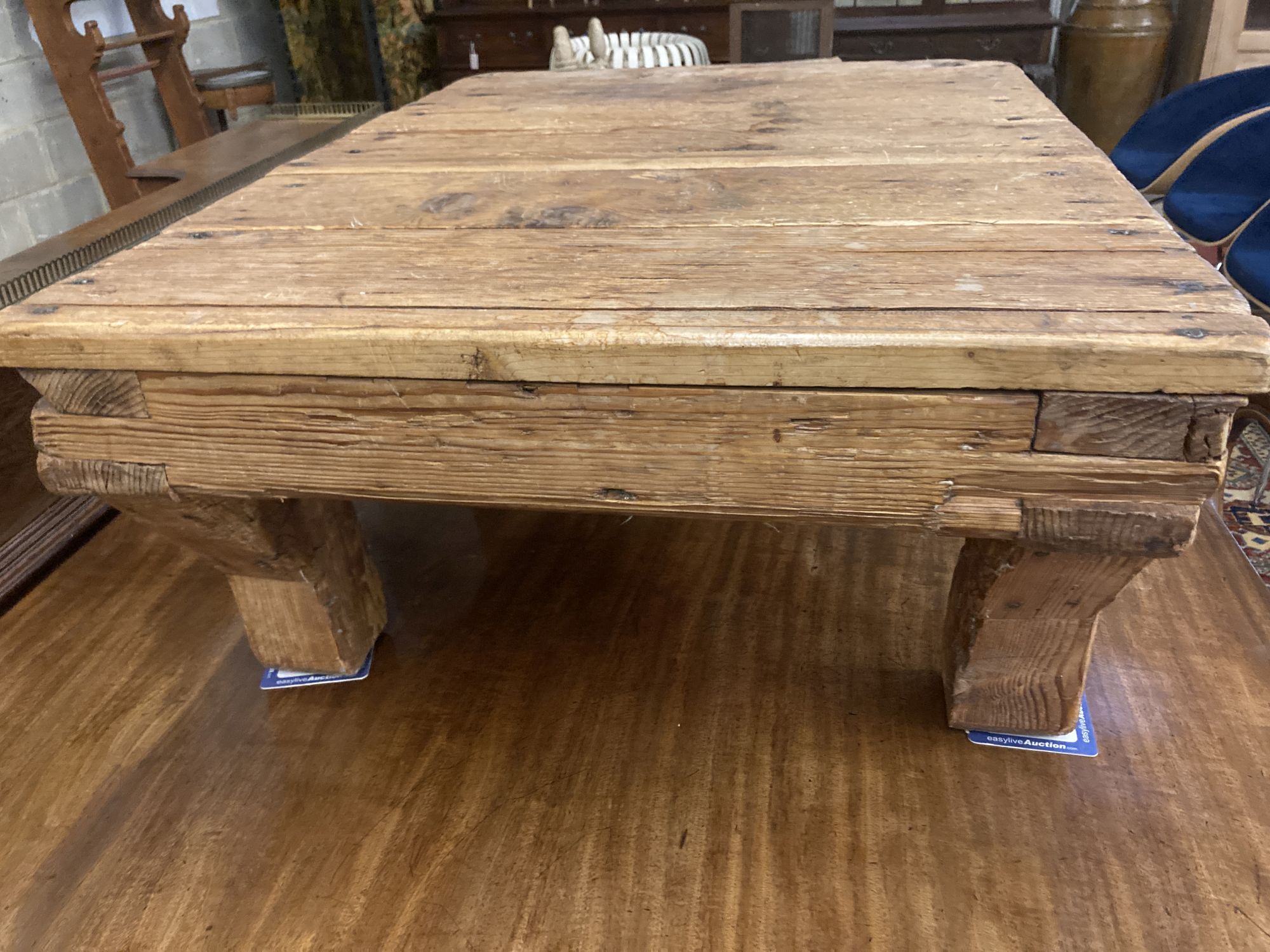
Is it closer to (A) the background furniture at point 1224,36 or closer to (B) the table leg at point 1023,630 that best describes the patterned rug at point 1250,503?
(B) the table leg at point 1023,630

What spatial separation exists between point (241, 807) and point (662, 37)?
2.41 metres

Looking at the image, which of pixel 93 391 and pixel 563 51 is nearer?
pixel 93 391

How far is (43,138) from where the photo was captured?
8.45ft

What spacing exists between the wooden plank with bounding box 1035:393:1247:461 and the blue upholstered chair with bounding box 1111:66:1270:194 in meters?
1.81

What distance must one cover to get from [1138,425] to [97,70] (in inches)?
109

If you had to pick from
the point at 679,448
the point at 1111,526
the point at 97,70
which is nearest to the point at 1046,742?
the point at 1111,526

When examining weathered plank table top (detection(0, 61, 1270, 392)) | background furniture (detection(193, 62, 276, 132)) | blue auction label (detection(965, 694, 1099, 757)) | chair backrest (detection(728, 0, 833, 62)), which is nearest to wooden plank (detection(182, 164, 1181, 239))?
weathered plank table top (detection(0, 61, 1270, 392))

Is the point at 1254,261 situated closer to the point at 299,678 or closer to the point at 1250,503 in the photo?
the point at 1250,503

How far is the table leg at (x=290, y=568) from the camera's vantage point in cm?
84

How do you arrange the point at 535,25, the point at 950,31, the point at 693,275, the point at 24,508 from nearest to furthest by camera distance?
the point at 693,275, the point at 24,508, the point at 535,25, the point at 950,31

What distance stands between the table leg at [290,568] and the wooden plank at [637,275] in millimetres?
201

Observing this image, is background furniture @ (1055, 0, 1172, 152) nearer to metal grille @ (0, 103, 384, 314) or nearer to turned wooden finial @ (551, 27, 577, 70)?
turned wooden finial @ (551, 27, 577, 70)

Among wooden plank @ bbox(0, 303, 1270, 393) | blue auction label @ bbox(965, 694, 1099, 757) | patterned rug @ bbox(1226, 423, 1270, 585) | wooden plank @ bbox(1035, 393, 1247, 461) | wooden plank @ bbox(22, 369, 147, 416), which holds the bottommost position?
patterned rug @ bbox(1226, 423, 1270, 585)

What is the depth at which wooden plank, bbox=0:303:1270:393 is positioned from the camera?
0.58m
